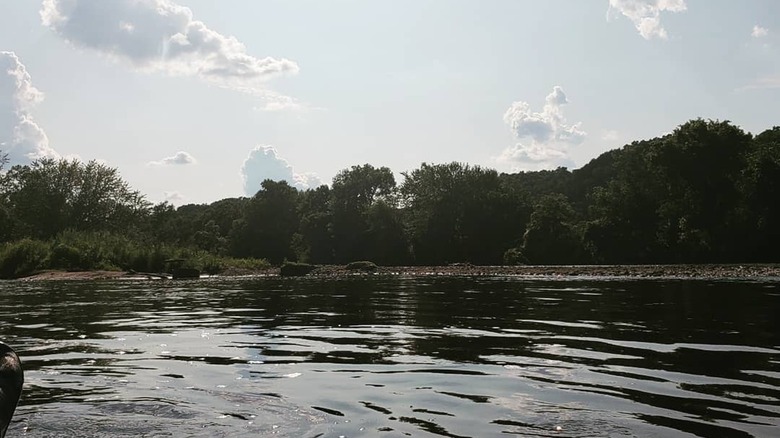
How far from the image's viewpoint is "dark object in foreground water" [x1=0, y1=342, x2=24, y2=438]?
4105 mm

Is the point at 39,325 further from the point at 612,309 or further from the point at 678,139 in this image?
the point at 678,139

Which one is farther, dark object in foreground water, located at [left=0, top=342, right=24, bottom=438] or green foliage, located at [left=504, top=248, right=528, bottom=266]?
green foliage, located at [left=504, top=248, right=528, bottom=266]

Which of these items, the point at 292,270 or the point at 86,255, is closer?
the point at 86,255

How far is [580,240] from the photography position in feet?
274

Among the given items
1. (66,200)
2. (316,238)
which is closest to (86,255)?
(66,200)

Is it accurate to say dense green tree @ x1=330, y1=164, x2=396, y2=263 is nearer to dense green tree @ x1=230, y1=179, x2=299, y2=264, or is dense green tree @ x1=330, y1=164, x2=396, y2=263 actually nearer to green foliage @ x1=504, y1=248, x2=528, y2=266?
dense green tree @ x1=230, y1=179, x2=299, y2=264

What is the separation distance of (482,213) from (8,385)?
9579cm

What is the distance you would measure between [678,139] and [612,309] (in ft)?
184

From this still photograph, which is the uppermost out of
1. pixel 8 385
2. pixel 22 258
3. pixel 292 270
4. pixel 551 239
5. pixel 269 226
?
pixel 269 226

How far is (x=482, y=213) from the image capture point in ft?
323

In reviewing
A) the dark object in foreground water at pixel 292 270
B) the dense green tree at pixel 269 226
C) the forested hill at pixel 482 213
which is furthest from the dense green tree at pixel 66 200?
the dark object in foreground water at pixel 292 270

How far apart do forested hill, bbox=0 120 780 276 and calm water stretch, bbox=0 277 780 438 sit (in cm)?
4503

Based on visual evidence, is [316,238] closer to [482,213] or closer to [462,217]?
[462,217]

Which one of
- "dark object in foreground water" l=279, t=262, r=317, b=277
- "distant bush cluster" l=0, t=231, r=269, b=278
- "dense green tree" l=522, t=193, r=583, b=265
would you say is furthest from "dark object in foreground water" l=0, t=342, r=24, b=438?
"dense green tree" l=522, t=193, r=583, b=265
